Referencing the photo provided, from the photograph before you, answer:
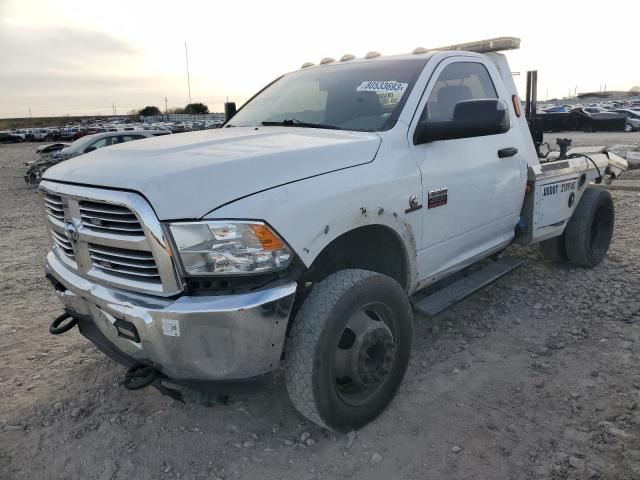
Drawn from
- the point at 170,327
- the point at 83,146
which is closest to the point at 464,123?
the point at 170,327

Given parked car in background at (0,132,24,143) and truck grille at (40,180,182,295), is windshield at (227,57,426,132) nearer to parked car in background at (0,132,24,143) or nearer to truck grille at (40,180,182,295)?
truck grille at (40,180,182,295)

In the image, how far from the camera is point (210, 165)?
7.58 ft

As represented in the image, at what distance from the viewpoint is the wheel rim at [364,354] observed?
8.65 ft

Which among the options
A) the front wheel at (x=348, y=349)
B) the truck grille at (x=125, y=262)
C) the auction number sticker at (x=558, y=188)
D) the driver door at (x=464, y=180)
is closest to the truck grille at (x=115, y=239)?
the truck grille at (x=125, y=262)

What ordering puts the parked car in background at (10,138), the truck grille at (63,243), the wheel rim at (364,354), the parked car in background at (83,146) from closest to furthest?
the wheel rim at (364,354)
the truck grille at (63,243)
the parked car in background at (83,146)
the parked car in background at (10,138)

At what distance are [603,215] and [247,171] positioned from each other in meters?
4.47

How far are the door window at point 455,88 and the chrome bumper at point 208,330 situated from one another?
65.3 inches

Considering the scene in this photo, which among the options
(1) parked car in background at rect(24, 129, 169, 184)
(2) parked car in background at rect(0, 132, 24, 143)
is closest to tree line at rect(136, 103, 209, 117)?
(2) parked car in background at rect(0, 132, 24, 143)

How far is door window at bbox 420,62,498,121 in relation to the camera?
3406 millimetres

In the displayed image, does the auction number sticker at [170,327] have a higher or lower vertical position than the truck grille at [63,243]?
lower

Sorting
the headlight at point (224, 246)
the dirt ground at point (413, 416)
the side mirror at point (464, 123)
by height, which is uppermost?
the side mirror at point (464, 123)

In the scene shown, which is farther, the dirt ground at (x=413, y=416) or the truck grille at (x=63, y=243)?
the truck grille at (x=63, y=243)

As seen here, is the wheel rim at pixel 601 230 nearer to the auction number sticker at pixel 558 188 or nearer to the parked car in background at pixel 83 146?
the auction number sticker at pixel 558 188

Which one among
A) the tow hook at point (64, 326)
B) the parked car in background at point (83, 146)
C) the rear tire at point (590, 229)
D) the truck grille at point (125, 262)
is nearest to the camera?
the truck grille at point (125, 262)
